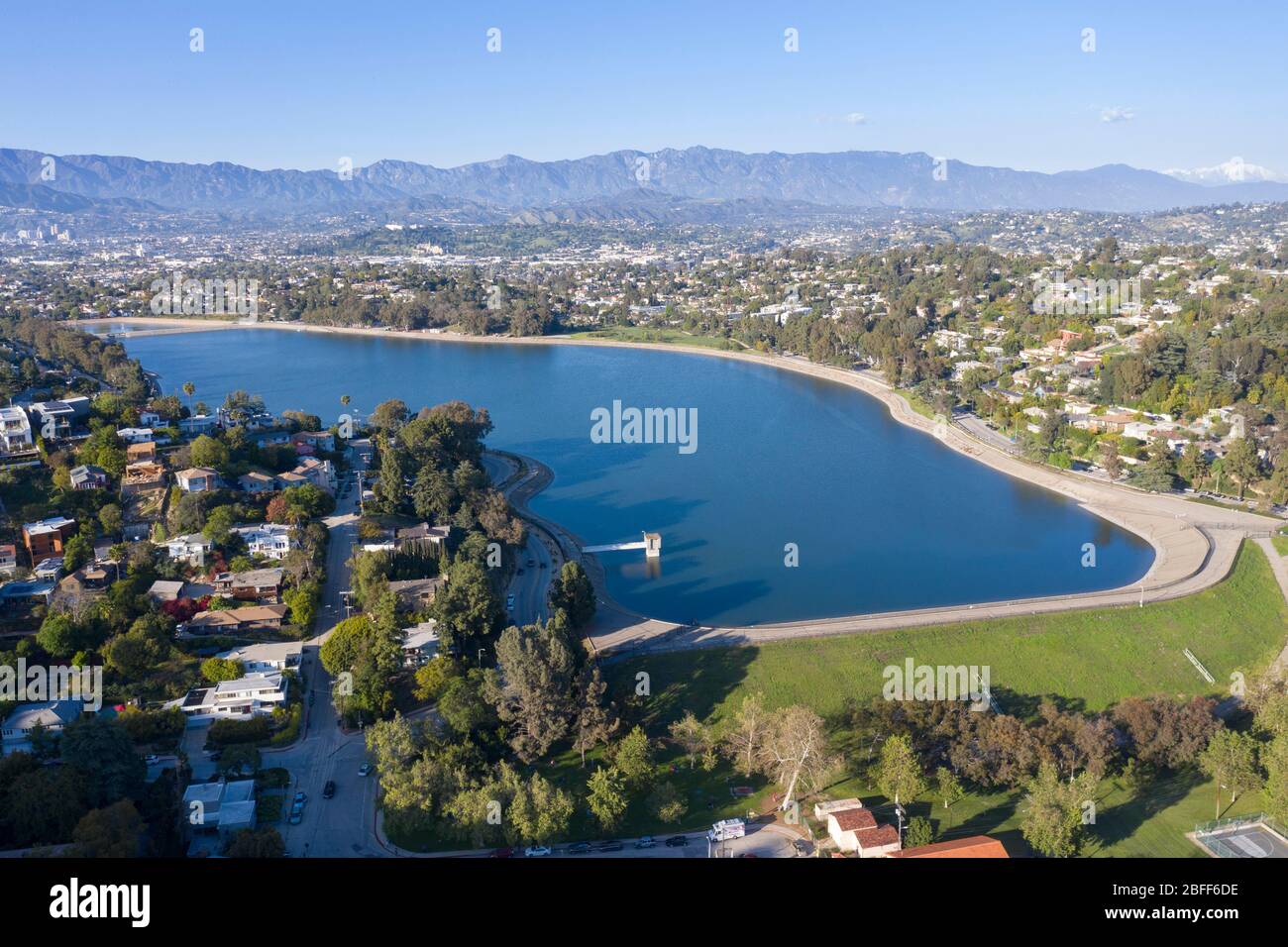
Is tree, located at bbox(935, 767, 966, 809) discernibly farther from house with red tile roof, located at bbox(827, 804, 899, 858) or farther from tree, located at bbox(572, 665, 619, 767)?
tree, located at bbox(572, 665, 619, 767)

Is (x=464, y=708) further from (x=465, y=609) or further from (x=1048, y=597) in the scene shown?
(x=1048, y=597)

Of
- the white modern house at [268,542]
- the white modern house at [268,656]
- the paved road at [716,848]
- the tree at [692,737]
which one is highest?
the white modern house at [268,542]

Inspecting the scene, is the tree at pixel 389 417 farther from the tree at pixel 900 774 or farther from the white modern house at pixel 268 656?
the tree at pixel 900 774

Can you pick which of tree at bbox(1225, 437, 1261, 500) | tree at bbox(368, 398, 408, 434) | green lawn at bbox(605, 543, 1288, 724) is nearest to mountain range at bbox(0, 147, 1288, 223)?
tree at bbox(368, 398, 408, 434)

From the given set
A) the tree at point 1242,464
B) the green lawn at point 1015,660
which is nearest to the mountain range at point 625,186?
the tree at point 1242,464

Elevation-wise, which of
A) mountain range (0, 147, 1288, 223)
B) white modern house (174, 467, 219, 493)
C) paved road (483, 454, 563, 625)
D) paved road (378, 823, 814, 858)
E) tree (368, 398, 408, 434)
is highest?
mountain range (0, 147, 1288, 223)
